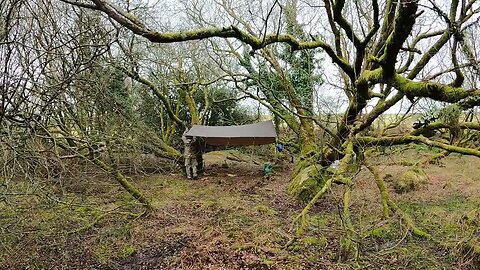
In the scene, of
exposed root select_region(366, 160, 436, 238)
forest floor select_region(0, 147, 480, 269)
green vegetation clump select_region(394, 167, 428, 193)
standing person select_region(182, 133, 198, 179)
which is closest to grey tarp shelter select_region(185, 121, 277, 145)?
standing person select_region(182, 133, 198, 179)

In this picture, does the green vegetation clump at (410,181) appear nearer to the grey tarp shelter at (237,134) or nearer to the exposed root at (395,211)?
the exposed root at (395,211)

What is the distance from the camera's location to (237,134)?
1103 centimetres

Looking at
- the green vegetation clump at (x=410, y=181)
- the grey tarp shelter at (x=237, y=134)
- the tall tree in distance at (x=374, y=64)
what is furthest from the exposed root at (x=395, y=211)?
the grey tarp shelter at (x=237, y=134)

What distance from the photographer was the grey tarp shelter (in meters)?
11.0

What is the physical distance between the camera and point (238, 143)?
1217 centimetres

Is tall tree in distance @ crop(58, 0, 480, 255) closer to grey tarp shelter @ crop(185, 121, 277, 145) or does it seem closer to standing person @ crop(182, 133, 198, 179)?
grey tarp shelter @ crop(185, 121, 277, 145)

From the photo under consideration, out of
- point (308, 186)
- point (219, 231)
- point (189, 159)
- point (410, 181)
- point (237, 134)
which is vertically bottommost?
point (219, 231)

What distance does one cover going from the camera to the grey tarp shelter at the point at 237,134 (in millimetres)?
10961

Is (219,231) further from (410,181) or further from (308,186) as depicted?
(410,181)

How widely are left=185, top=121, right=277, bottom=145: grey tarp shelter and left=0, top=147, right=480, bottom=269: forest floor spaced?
2777mm

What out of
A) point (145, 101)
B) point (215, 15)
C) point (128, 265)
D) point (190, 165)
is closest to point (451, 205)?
point (128, 265)

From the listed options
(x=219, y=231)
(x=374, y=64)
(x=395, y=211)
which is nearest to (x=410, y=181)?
(x=395, y=211)

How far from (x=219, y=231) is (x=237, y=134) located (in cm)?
533

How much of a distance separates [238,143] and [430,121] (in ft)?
22.0
